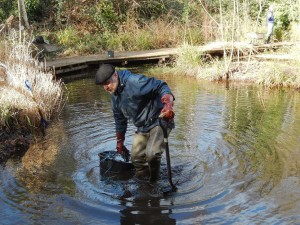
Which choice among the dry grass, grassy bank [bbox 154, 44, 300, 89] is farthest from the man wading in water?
grassy bank [bbox 154, 44, 300, 89]

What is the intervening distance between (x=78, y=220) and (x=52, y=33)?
1605 centimetres

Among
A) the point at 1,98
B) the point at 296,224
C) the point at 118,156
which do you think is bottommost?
the point at 296,224

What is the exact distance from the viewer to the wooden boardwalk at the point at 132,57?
14302 mm

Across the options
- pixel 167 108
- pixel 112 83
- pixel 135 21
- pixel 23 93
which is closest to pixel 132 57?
pixel 135 21

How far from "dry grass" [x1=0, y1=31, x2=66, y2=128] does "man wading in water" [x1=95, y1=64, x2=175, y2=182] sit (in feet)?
10.4

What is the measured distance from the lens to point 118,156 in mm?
5641

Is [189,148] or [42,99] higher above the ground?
[42,99]

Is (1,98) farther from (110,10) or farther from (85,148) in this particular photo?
(110,10)

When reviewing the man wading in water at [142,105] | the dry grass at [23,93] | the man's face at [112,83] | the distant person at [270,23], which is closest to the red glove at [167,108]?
the man wading in water at [142,105]

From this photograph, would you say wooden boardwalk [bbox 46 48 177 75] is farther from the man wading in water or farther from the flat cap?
the flat cap

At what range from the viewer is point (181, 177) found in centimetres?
549

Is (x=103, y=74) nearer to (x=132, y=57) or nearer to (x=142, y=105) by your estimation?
(x=142, y=105)

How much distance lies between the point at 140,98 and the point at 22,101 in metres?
3.76

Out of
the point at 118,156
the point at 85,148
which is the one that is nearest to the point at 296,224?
the point at 118,156
